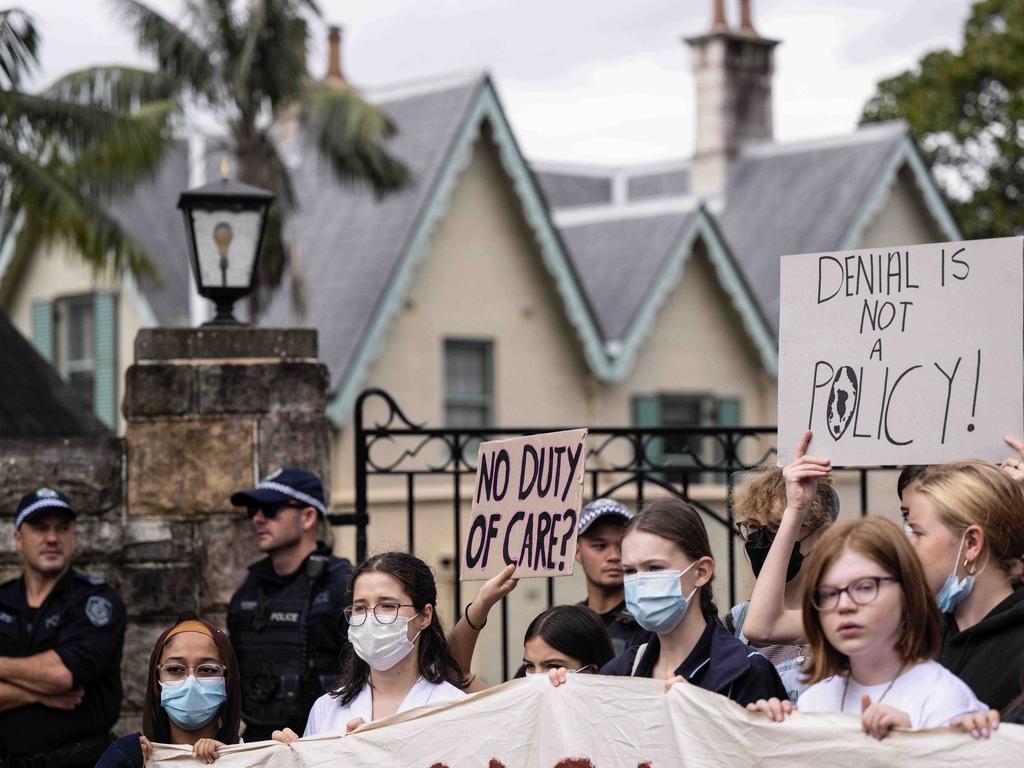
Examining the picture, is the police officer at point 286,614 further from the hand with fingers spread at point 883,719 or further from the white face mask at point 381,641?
the hand with fingers spread at point 883,719

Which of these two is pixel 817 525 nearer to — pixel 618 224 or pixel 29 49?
pixel 29 49

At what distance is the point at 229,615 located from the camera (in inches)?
285

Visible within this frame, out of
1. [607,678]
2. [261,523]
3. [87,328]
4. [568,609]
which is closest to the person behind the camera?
[607,678]

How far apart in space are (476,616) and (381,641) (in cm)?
54

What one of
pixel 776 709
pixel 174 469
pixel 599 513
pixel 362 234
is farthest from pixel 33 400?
pixel 362 234

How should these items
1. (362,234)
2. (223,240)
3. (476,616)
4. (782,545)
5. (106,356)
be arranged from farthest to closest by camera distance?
(106,356) < (362,234) < (223,240) < (476,616) < (782,545)

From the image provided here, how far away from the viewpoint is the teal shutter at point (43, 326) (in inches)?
975

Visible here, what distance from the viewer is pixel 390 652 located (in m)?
5.45

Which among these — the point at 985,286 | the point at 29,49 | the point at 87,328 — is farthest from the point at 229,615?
the point at 87,328

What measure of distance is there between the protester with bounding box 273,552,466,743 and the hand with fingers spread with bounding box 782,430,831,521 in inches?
45.4

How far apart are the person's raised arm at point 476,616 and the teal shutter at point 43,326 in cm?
1953

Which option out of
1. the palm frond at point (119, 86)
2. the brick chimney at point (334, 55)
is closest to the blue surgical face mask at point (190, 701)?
the palm frond at point (119, 86)

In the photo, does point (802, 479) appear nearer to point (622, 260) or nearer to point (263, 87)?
point (263, 87)

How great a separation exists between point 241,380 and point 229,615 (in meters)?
1.47
